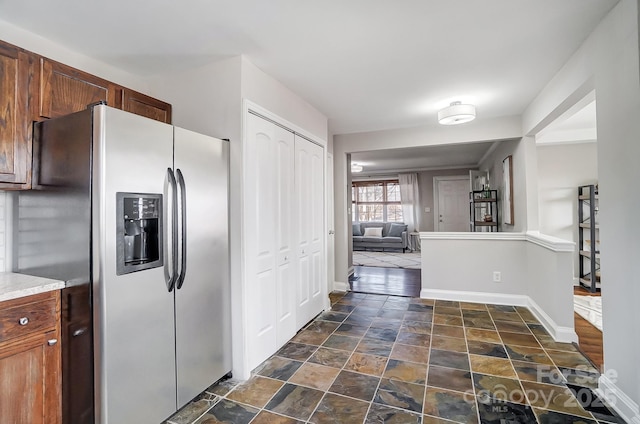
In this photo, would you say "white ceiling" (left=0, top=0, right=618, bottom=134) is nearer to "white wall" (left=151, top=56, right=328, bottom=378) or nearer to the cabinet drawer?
"white wall" (left=151, top=56, right=328, bottom=378)

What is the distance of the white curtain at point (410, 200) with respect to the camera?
9.06 meters

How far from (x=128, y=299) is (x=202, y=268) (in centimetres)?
51

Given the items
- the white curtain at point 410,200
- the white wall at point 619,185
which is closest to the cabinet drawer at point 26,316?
the white wall at point 619,185

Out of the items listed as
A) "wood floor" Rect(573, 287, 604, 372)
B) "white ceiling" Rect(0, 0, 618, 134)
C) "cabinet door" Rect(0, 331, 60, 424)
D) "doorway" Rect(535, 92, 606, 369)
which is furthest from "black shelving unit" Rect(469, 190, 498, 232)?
"cabinet door" Rect(0, 331, 60, 424)

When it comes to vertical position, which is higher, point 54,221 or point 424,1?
point 424,1

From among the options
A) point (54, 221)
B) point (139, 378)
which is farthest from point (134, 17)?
point (139, 378)

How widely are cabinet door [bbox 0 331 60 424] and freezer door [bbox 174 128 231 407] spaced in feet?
1.88

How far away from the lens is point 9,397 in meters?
1.42

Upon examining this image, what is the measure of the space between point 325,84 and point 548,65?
71.7 inches

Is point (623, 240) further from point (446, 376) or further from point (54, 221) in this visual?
point (54, 221)

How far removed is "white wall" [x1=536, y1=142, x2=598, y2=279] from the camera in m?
4.69

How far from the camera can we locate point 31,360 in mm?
1486

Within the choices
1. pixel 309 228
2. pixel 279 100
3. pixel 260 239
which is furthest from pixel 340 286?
pixel 279 100

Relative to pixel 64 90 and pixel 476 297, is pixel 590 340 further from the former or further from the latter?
pixel 64 90
